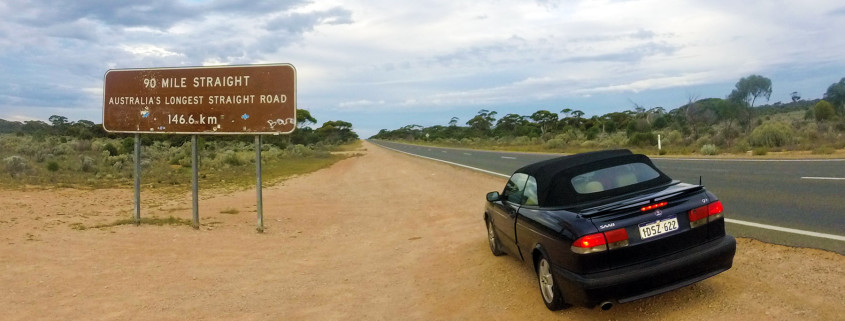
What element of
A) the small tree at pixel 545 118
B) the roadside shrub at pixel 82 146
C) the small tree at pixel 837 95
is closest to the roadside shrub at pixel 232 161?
the roadside shrub at pixel 82 146

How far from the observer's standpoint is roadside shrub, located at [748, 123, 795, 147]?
27328mm

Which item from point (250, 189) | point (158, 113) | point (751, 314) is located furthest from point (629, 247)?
point (250, 189)

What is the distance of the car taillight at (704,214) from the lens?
4574 millimetres

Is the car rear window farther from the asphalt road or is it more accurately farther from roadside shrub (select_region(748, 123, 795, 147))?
roadside shrub (select_region(748, 123, 795, 147))

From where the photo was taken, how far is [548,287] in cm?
502

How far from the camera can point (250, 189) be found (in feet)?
64.0

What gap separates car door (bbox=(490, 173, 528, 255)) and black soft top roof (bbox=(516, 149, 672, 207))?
340mm

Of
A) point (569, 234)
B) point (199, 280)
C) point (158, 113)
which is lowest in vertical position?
point (199, 280)

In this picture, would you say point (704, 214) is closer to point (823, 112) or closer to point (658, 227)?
point (658, 227)

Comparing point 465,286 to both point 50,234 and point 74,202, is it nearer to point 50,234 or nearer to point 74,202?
point 50,234

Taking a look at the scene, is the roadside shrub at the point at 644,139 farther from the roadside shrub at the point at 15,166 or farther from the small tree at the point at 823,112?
the roadside shrub at the point at 15,166

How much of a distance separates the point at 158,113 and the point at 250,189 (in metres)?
8.60

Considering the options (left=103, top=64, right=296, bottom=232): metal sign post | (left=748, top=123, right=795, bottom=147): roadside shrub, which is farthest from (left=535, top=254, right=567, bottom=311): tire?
(left=748, top=123, right=795, bottom=147): roadside shrub

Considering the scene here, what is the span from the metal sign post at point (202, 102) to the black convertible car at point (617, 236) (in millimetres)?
6560
